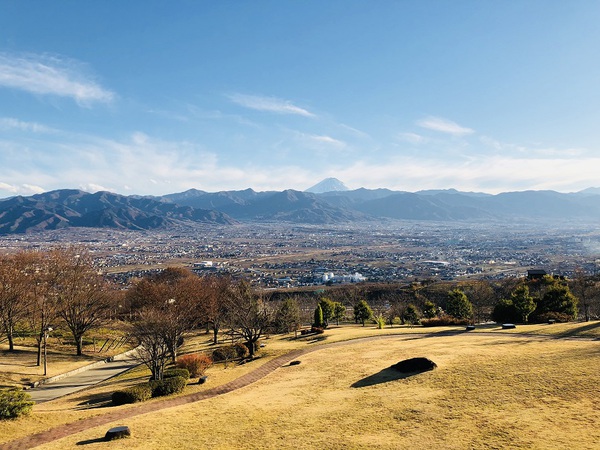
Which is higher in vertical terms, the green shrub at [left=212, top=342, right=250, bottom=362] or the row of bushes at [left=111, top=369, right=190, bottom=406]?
the row of bushes at [left=111, top=369, right=190, bottom=406]

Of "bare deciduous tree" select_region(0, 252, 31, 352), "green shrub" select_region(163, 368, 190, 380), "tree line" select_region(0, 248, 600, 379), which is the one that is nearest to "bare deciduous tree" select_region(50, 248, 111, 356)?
"tree line" select_region(0, 248, 600, 379)

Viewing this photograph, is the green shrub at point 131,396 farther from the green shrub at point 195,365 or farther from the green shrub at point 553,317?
the green shrub at point 553,317

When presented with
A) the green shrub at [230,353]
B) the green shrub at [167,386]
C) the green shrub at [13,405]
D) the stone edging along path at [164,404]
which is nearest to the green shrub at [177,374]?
the green shrub at [167,386]

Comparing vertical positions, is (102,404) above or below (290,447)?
below

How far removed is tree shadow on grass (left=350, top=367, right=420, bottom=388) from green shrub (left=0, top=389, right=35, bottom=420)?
60.7 ft

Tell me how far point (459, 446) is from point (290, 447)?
6.50 metres

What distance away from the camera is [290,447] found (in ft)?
51.8

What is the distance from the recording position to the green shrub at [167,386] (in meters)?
26.7

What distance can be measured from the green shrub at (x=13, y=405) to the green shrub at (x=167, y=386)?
7.20 metres

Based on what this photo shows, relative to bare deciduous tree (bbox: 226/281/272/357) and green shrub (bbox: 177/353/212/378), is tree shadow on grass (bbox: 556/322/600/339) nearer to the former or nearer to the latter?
bare deciduous tree (bbox: 226/281/272/357)

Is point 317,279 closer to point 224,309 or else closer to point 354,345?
point 224,309

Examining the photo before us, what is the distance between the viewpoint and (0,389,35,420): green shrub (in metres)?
20.8

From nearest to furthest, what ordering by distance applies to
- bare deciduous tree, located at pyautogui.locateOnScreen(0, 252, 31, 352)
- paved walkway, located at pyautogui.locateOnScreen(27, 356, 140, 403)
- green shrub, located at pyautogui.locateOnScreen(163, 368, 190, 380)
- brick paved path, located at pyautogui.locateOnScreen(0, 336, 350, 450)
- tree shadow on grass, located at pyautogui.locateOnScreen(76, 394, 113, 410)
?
brick paved path, located at pyautogui.locateOnScreen(0, 336, 350, 450), tree shadow on grass, located at pyautogui.locateOnScreen(76, 394, 113, 410), green shrub, located at pyautogui.locateOnScreen(163, 368, 190, 380), paved walkway, located at pyautogui.locateOnScreen(27, 356, 140, 403), bare deciduous tree, located at pyautogui.locateOnScreen(0, 252, 31, 352)

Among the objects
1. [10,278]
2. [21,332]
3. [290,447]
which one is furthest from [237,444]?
[21,332]
